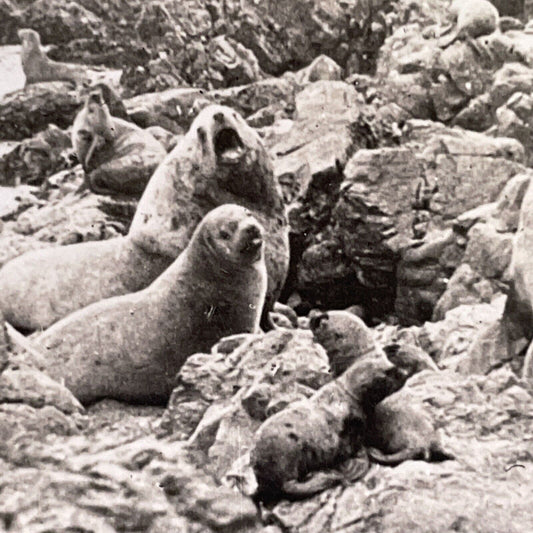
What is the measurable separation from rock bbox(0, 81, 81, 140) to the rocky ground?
13mm

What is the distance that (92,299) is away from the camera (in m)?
5.40

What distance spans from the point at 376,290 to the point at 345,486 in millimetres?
1712

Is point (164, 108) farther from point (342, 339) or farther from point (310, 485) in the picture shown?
point (310, 485)

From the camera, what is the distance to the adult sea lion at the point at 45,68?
6324 millimetres

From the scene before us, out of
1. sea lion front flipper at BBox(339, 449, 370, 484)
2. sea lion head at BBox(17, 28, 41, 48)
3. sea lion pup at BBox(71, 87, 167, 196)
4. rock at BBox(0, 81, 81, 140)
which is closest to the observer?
sea lion front flipper at BBox(339, 449, 370, 484)

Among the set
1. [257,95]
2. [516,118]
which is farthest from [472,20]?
[257,95]

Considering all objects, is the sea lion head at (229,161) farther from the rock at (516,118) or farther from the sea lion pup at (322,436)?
the rock at (516,118)

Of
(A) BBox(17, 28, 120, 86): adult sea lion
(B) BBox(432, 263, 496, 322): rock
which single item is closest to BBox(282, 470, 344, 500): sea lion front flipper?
(B) BBox(432, 263, 496, 322): rock

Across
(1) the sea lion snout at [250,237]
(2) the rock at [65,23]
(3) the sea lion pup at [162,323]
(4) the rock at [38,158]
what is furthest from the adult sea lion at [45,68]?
(1) the sea lion snout at [250,237]

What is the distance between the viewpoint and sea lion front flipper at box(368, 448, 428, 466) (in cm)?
441

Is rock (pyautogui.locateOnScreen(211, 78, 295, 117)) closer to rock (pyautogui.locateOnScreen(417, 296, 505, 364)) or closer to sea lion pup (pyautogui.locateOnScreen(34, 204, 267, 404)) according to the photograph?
sea lion pup (pyautogui.locateOnScreen(34, 204, 267, 404))

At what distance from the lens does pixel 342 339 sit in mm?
4625

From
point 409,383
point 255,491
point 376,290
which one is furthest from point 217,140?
point 255,491

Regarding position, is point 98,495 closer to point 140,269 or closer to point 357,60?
point 140,269
